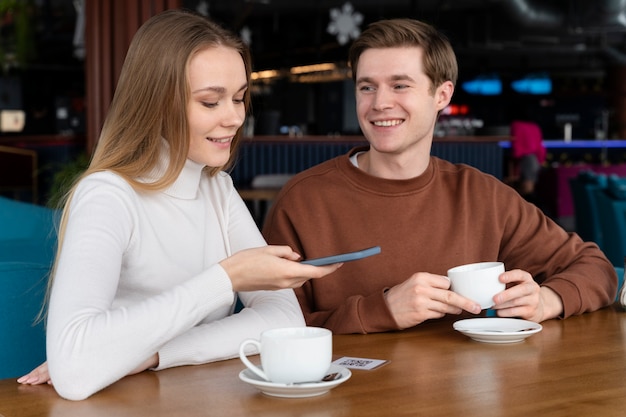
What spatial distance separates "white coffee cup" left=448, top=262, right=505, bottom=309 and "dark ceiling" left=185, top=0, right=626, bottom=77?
971 cm

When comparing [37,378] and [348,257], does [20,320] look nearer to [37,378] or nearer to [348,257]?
[37,378]

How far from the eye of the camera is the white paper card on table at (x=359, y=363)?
1439mm

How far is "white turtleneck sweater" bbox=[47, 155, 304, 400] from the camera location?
1.33m

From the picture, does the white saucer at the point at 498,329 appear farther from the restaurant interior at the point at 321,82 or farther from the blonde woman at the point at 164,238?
the restaurant interior at the point at 321,82

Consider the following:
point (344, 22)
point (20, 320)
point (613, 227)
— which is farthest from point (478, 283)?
point (344, 22)

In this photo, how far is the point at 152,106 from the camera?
1623 mm

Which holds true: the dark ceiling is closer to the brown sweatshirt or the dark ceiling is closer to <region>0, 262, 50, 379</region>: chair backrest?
the brown sweatshirt

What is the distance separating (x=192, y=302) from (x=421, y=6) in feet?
44.2

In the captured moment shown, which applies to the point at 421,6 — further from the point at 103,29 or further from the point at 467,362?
the point at 467,362

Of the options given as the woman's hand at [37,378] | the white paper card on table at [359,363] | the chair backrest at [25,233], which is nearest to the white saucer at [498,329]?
the white paper card on table at [359,363]

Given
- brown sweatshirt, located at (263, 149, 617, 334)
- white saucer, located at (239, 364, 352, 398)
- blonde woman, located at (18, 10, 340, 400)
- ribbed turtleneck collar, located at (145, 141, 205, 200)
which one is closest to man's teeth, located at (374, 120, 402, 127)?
brown sweatshirt, located at (263, 149, 617, 334)

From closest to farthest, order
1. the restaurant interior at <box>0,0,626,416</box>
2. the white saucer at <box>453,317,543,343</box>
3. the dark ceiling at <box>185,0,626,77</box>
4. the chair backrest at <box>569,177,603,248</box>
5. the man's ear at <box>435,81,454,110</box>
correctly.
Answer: the restaurant interior at <box>0,0,626,416</box> → the white saucer at <box>453,317,543,343</box> → the man's ear at <box>435,81,454,110</box> → the chair backrest at <box>569,177,603,248</box> → the dark ceiling at <box>185,0,626,77</box>

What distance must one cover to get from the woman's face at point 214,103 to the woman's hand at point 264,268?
30 cm

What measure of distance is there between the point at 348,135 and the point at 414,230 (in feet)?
27.9
